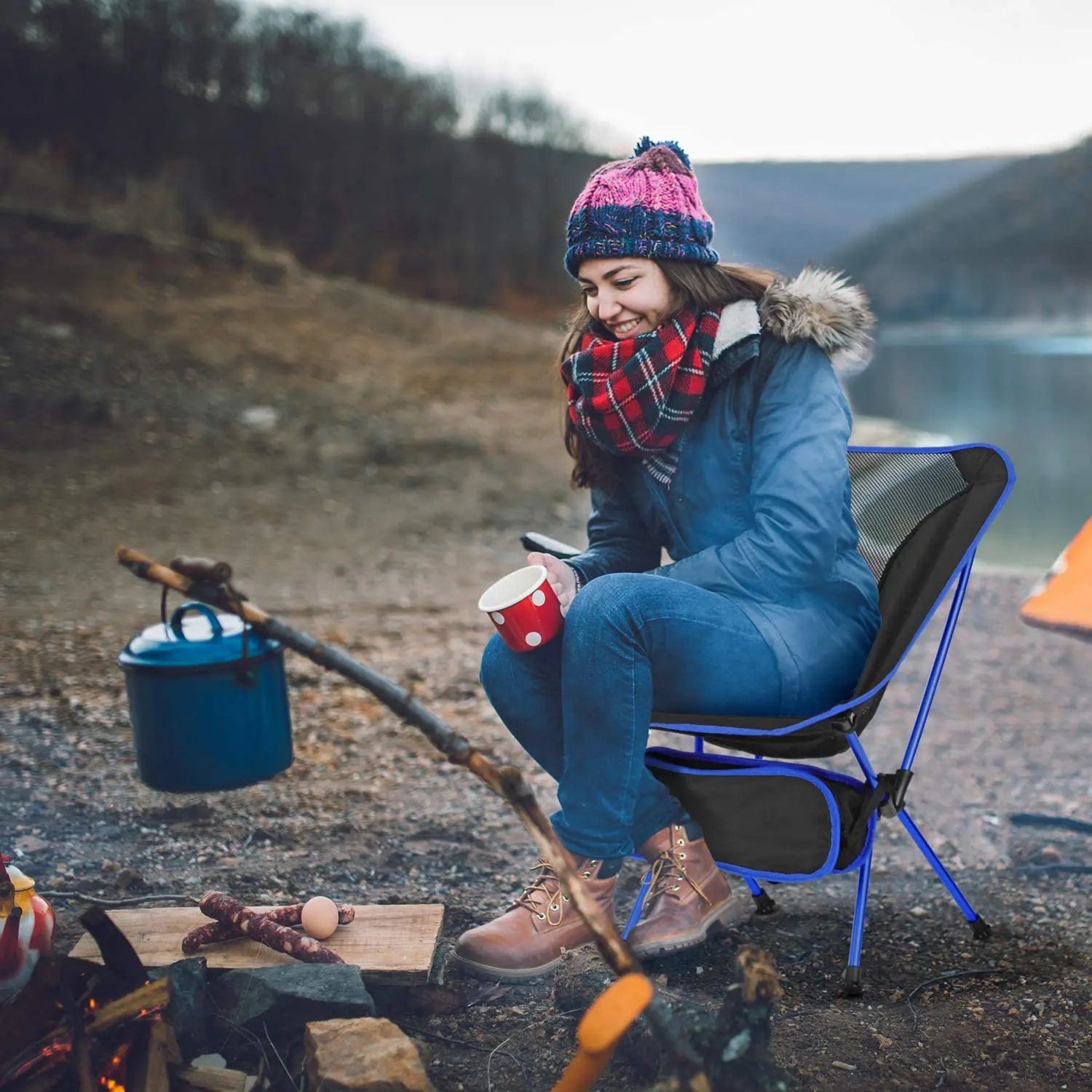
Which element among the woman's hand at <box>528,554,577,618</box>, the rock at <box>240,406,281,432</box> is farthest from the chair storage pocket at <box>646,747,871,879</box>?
the rock at <box>240,406,281,432</box>

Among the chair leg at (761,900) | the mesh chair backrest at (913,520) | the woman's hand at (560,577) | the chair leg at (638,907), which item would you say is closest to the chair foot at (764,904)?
the chair leg at (761,900)

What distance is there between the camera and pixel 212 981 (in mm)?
1609

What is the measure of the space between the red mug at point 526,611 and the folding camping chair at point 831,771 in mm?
234

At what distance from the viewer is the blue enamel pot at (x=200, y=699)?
2.27 meters

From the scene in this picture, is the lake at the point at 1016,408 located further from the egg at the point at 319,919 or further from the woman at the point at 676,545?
the egg at the point at 319,919

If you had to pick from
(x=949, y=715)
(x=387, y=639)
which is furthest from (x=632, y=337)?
(x=387, y=639)

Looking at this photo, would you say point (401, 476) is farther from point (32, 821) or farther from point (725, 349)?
point (725, 349)

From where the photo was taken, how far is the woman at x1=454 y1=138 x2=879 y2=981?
1708 millimetres

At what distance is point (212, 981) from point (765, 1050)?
0.79 m

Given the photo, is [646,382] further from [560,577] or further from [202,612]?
[202,612]

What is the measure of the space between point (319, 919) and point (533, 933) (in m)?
0.35

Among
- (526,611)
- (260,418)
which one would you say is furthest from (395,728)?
(260,418)

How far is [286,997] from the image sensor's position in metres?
1.55

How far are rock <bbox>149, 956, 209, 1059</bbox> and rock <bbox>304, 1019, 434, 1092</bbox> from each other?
0.56ft
